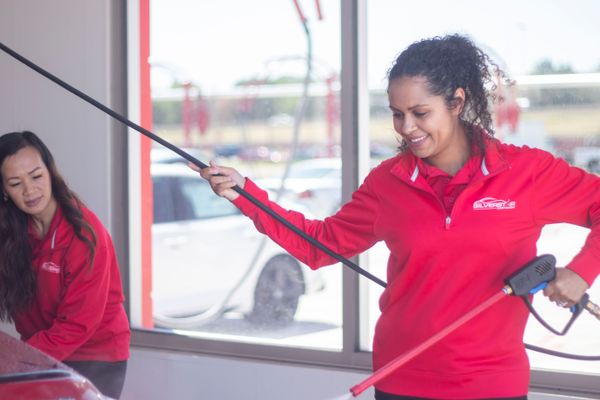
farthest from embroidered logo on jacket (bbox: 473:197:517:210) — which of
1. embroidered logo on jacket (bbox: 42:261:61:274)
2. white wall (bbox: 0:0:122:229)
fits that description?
white wall (bbox: 0:0:122:229)

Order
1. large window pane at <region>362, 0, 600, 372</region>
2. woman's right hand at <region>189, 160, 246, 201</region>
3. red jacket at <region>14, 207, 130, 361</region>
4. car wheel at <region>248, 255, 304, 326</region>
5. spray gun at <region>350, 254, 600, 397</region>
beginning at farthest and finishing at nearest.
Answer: car wheel at <region>248, 255, 304, 326</region> → large window pane at <region>362, 0, 600, 372</region> → red jacket at <region>14, 207, 130, 361</region> → woman's right hand at <region>189, 160, 246, 201</region> → spray gun at <region>350, 254, 600, 397</region>

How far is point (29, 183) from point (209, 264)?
1.84 meters

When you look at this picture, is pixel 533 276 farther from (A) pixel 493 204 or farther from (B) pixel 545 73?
(B) pixel 545 73

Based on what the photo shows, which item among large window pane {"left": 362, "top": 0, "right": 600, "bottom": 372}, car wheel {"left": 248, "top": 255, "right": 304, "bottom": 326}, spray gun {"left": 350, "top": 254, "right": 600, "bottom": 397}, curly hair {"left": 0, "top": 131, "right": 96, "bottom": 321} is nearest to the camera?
spray gun {"left": 350, "top": 254, "right": 600, "bottom": 397}

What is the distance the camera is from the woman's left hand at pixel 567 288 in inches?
87.2

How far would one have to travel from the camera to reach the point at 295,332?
4344mm

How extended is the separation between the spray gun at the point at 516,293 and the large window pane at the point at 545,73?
1.30 m

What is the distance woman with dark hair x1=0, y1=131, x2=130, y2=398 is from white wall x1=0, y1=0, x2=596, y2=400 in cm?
113

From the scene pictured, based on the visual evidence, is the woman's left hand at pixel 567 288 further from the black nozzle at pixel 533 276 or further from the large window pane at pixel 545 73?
the large window pane at pixel 545 73

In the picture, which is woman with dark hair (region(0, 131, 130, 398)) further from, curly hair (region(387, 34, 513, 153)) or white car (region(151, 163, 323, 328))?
white car (region(151, 163, 323, 328))

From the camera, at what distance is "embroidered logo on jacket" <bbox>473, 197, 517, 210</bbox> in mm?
2260

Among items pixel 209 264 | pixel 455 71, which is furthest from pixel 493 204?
pixel 209 264

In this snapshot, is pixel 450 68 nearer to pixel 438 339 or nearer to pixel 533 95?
pixel 438 339

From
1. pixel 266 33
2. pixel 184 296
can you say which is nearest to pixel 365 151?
pixel 266 33
